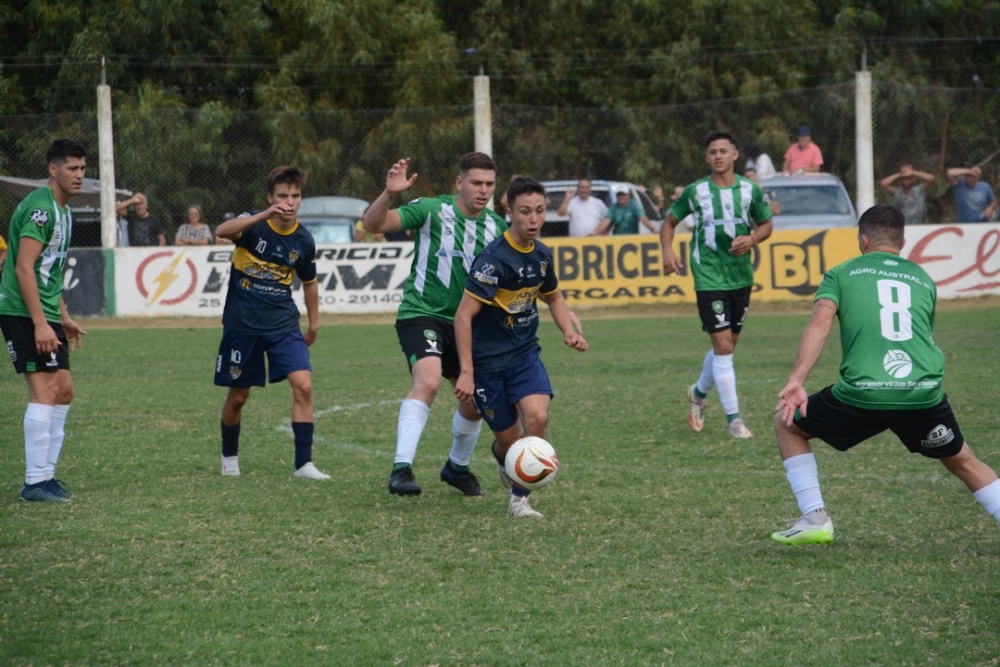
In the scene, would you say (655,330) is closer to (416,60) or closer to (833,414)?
(416,60)

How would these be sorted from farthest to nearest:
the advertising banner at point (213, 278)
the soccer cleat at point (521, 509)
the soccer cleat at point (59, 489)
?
the advertising banner at point (213, 278) → the soccer cleat at point (59, 489) → the soccer cleat at point (521, 509)

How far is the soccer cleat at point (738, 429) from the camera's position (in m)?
8.59

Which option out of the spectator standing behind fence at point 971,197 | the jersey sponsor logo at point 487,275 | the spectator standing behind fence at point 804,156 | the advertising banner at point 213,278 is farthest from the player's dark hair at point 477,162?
the spectator standing behind fence at point 971,197

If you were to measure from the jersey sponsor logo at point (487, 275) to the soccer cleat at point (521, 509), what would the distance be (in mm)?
1065

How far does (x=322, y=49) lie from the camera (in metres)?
23.7

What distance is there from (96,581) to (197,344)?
35.9 feet

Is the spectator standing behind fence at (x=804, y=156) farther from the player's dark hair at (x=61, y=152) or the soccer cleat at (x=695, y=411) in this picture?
the player's dark hair at (x=61, y=152)

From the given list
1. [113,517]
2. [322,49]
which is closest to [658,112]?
[322,49]

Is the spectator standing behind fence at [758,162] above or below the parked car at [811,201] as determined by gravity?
above

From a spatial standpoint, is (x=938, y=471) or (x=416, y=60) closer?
(x=938, y=471)

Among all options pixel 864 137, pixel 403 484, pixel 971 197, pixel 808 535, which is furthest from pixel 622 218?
pixel 808 535

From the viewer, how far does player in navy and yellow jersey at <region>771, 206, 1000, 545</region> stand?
198 inches

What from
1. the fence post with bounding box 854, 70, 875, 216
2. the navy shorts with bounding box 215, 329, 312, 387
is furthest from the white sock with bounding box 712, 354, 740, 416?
the fence post with bounding box 854, 70, 875, 216

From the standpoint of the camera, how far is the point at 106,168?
61.8ft
